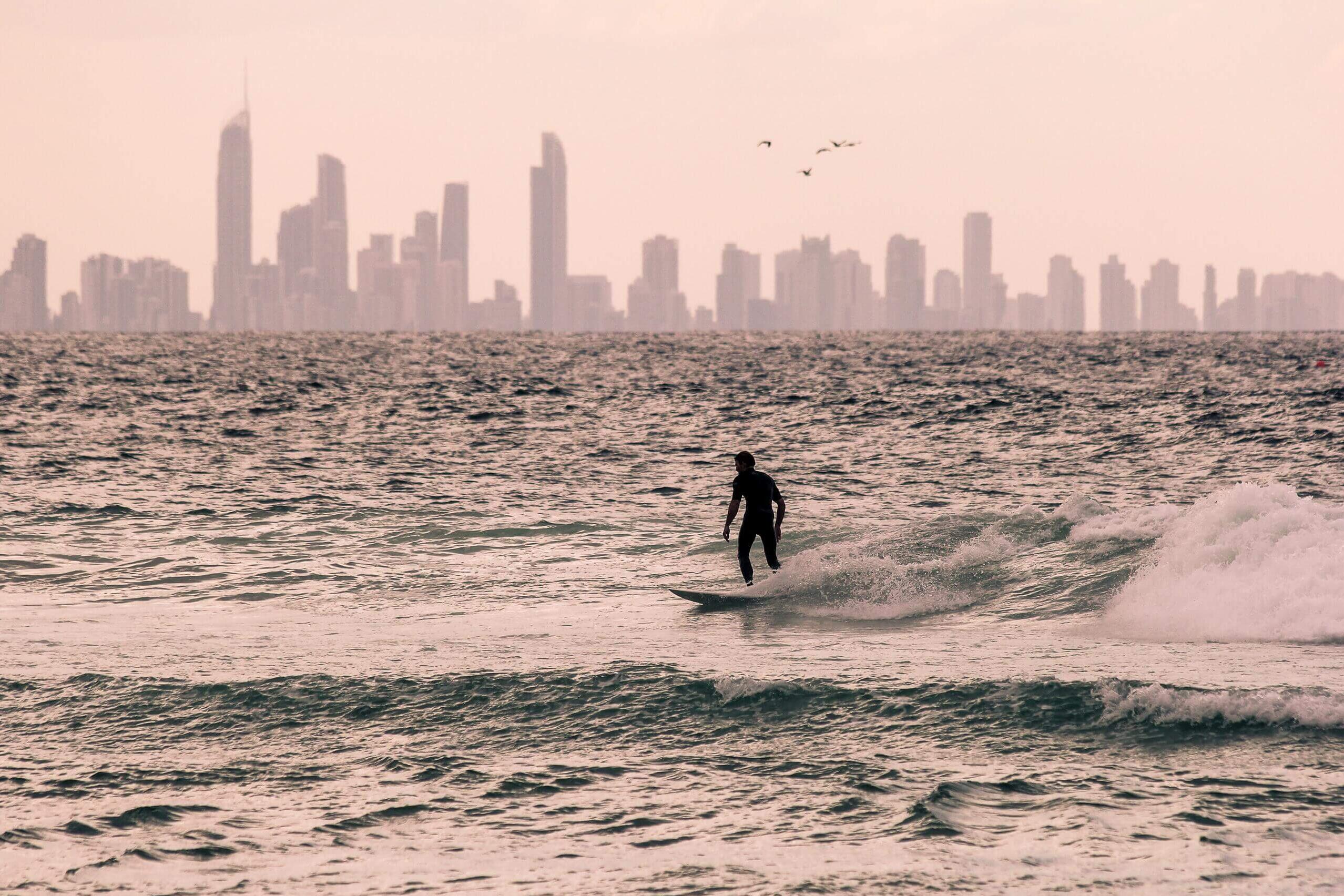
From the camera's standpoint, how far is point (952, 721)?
11727 millimetres

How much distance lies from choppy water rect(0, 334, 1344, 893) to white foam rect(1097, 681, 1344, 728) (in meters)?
0.05

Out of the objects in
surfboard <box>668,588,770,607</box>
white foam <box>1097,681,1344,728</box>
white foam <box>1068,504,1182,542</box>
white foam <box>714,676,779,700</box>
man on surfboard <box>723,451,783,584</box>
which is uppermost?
man on surfboard <box>723,451,783,584</box>

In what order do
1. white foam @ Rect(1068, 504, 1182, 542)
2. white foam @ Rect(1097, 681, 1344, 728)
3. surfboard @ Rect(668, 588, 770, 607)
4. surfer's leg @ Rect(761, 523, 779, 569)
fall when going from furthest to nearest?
white foam @ Rect(1068, 504, 1182, 542)
surfer's leg @ Rect(761, 523, 779, 569)
surfboard @ Rect(668, 588, 770, 607)
white foam @ Rect(1097, 681, 1344, 728)

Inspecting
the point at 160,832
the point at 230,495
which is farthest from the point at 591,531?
the point at 160,832

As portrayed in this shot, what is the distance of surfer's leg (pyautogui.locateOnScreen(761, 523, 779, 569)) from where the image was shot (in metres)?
20.1

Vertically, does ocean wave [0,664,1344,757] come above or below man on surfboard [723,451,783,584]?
below

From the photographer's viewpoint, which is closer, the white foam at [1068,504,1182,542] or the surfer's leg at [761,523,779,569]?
the surfer's leg at [761,523,779,569]

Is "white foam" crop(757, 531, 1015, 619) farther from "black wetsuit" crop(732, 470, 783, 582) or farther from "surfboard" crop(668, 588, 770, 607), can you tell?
"surfboard" crop(668, 588, 770, 607)

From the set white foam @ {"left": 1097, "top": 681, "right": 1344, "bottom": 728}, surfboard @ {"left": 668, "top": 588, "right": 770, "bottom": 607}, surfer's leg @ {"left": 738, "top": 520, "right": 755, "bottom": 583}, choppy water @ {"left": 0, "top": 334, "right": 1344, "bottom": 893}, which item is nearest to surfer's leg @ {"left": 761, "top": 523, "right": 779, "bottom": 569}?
surfer's leg @ {"left": 738, "top": 520, "right": 755, "bottom": 583}

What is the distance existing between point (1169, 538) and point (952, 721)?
10148 millimetres

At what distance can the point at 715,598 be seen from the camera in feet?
62.6

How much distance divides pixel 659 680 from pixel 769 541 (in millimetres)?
6965

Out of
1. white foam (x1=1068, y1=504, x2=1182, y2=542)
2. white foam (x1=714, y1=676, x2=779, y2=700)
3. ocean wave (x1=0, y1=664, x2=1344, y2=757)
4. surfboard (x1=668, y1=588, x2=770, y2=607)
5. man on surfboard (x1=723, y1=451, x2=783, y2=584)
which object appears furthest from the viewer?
white foam (x1=1068, y1=504, x2=1182, y2=542)

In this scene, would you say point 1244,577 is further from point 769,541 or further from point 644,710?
point 644,710
